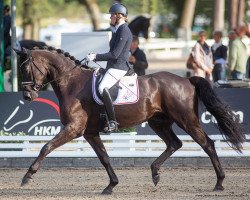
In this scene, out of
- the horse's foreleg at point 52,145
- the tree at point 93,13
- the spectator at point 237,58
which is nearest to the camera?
the horse's foreleg at point 52,145

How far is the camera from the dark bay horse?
44.7ft

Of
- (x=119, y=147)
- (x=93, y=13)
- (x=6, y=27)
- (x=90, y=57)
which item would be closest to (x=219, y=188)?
(x=90, y=57)

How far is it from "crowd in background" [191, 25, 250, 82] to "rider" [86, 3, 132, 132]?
334 inches

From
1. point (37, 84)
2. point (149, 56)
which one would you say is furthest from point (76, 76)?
point (149, 56)

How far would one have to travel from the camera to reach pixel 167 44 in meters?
49.4

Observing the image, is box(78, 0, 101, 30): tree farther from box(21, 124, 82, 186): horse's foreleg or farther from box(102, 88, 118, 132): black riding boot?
box(21, 124, 82, 186): horse's foreleg

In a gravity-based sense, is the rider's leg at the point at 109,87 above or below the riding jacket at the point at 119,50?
below

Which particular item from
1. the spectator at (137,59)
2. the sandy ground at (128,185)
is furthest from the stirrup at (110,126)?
the spectator at (137,59)

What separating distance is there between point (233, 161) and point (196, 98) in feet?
10.1

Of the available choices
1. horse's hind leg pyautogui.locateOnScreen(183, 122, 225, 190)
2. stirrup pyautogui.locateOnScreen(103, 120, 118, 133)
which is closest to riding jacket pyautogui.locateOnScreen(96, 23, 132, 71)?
stirrup pyautogui.locateOnScreen(103, 120, 118, 133)

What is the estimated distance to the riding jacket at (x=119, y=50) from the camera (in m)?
13.5

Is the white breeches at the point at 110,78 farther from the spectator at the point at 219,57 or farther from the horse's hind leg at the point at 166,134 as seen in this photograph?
the spectator at the point at 219,57

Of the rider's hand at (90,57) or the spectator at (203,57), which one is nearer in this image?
the rider's hand at (90,57)

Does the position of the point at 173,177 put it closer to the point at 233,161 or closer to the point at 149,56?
the point at 233,161
